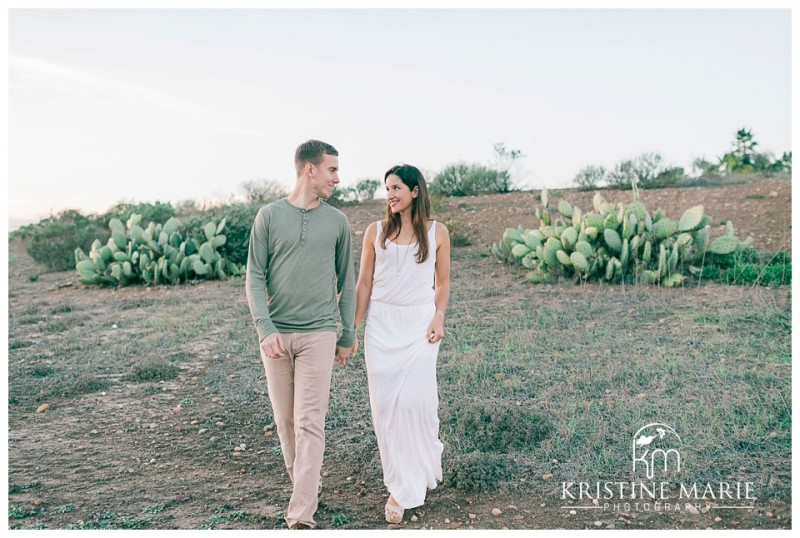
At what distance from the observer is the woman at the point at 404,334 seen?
12.8 feet

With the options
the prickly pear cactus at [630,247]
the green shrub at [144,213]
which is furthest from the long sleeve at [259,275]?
the green shrub at [144,213]

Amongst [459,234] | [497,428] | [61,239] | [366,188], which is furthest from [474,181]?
[497,428]

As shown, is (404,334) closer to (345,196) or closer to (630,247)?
(630,247)

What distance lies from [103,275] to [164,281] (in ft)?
3.27

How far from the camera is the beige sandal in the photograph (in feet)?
12.7

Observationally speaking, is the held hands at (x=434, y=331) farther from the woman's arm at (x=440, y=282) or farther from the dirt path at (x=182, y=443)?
the dirt path at (x=182, y=443)

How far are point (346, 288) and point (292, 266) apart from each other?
0.31 meters

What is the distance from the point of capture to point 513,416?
5117 mm

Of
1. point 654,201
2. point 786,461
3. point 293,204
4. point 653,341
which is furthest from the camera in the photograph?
point 654,201

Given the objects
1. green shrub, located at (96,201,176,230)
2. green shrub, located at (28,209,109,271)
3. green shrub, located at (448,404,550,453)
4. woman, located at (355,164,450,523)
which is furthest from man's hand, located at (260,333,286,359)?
green shrub, located at (96,201,176,230)

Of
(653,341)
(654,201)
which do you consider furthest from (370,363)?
(654,201)

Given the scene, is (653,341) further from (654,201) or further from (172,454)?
(654,201)

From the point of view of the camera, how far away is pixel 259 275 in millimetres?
3697

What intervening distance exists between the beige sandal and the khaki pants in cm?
38
